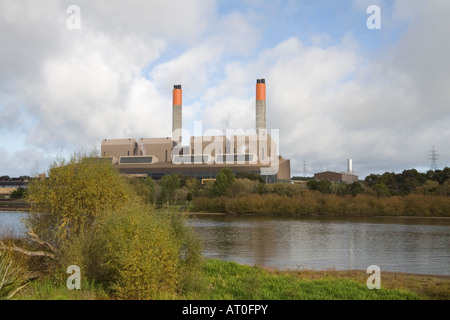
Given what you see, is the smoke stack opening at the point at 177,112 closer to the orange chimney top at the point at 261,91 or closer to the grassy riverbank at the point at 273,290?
the orange chimney top at the point at 261,91

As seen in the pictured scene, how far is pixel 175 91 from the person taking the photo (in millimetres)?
106625

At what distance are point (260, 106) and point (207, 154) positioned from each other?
19133mm

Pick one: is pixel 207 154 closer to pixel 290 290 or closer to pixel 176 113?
pixel 176 113

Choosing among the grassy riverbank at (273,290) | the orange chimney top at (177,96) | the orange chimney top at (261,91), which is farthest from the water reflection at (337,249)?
the orange chimney top at (177,96)

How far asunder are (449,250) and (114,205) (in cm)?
2433

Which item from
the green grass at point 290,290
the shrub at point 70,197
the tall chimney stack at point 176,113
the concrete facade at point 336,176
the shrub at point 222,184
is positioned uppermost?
the tall chimney stack at point 176,113

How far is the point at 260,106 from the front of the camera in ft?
324

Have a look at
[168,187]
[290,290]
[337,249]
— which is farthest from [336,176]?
[290,290]

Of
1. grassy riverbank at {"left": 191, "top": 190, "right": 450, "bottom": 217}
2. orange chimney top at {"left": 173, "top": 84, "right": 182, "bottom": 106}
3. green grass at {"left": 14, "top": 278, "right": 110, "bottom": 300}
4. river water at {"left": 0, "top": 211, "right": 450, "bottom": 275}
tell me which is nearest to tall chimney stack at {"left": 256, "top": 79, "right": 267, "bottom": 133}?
orange chimney top at {"left": 173, "top": 84, "right": 182, "bottom": 106}

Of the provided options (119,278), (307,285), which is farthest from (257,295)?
(119,278)

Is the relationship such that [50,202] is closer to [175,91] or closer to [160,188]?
[160,188]

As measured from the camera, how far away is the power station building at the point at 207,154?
101250 mm

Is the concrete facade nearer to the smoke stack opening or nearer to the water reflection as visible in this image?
the smoke stack opening

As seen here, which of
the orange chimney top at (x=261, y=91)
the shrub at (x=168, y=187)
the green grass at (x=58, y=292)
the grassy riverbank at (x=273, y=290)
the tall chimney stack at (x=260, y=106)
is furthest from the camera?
the orange chimney top at (x=261, y=91)
